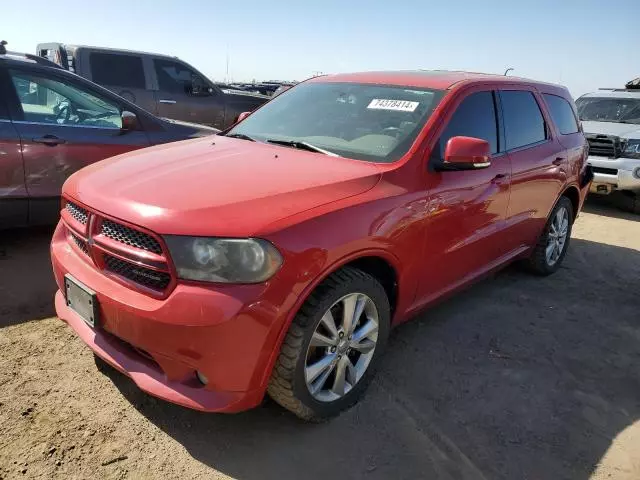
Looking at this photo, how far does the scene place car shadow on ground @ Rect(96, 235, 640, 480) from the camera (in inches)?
96.1

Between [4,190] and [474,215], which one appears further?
[4,190]

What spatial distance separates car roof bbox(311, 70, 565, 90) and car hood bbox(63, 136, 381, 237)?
91 cm

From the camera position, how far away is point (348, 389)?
276 centimetres

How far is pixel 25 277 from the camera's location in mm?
4004

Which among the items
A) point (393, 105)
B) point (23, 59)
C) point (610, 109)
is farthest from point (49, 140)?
point (610, 109)

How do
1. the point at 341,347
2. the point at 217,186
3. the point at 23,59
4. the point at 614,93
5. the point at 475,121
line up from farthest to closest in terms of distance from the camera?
the point at 614,93, the point at 23,59, the point at 475,121, the point at 341,347, the point at 217,186

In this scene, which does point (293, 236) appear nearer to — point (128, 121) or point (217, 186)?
point (217, 186)

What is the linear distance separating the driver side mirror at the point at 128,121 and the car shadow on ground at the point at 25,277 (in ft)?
4.06

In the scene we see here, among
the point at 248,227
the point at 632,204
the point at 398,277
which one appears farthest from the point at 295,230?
the point at 632,204

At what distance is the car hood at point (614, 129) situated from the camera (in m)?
8.38

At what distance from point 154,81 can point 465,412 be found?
25.0 feet

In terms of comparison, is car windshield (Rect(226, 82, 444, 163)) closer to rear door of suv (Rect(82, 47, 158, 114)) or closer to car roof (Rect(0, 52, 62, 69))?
car roof (Rect(0, 52, 62, 69))

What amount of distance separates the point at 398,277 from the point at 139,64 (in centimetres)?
718

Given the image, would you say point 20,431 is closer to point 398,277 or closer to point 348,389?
point 348,389
